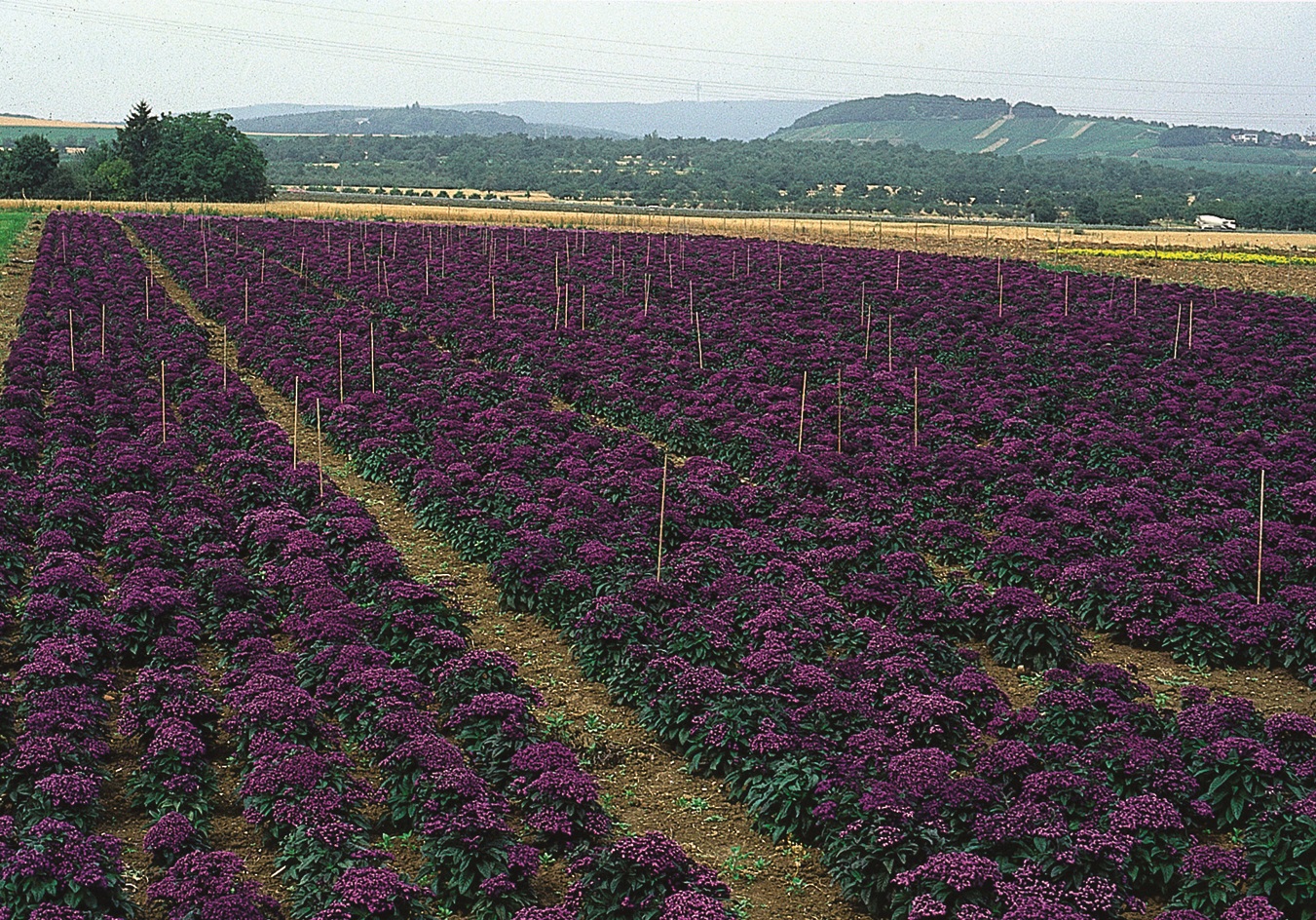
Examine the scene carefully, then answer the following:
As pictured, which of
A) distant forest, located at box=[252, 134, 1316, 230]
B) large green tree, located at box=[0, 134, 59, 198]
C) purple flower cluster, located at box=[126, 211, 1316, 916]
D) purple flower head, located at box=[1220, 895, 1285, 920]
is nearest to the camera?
purple flower head, located at box=[1220, 895, 1285, 920]

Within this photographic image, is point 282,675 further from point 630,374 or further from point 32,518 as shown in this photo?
point 630,374

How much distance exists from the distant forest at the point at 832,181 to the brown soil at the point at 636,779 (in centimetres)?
9202

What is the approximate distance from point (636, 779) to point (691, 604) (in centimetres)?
277

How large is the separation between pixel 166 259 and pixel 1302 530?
3985 centimetres

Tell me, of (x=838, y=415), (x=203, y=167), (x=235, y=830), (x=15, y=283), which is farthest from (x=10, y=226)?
(x=235, y=830)

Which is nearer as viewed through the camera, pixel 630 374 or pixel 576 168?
pixel 630 374

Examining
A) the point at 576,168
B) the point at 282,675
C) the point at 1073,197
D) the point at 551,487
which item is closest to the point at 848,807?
the point at 282,675

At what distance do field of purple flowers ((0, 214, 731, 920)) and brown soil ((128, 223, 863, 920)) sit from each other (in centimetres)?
56

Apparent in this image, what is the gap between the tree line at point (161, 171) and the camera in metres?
84.8

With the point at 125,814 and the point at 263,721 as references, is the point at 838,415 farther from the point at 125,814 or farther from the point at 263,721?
the point at 125,814

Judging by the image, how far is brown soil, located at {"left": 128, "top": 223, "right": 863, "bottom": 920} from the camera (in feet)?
29.1

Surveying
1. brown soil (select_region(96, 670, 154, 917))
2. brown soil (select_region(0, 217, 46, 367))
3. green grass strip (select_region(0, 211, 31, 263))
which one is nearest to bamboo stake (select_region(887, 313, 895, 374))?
brown soil (select_region(96, 670, 154, 917))

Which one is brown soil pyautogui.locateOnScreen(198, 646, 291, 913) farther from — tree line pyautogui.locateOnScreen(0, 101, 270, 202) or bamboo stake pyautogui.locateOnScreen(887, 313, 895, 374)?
tree line pyautogui.locateOnScreen(0, 101, 270, 202)

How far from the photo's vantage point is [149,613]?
1209 centimetres
